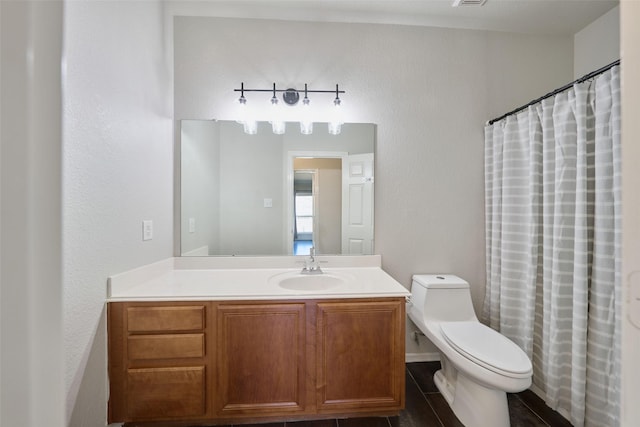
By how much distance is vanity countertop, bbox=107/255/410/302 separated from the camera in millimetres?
1412

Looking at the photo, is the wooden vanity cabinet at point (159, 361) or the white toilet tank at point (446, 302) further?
the white toilet tank at point (446, 302)

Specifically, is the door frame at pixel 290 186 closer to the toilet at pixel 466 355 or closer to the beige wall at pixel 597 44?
the toilet at pixel 466 355

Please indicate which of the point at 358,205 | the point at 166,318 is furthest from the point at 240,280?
the point at 358,205

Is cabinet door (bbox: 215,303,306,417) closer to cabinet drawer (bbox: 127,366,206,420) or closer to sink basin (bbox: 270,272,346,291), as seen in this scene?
cabinet drawer (bbox: 127,366,206,420)

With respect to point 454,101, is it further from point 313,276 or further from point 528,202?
point 313,276

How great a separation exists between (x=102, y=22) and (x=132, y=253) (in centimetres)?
114

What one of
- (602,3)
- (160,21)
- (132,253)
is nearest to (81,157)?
(132,253)

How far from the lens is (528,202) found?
5.59ft

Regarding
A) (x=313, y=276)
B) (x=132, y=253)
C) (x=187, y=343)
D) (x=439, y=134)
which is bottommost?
(x=187, y=343)

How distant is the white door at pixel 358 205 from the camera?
79.3 inches

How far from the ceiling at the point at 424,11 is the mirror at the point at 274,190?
30.2 inches

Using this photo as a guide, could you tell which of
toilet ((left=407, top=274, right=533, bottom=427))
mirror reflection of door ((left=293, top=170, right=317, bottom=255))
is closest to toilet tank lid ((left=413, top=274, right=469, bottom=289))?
toilet ((left=407, top=274, right=533, bottom=427))

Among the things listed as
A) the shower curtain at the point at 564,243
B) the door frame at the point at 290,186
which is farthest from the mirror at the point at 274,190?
the shower curtain at the point at 564,243

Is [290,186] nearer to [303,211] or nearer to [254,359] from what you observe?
[303,211]
